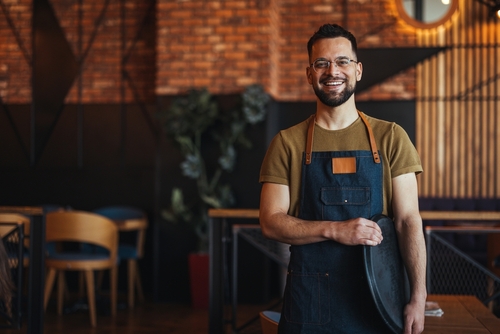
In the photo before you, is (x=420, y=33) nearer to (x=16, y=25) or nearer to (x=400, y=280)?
(x=16, y=25)

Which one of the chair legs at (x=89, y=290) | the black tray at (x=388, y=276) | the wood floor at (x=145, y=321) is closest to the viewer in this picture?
the black tray at (x=388, y=276)

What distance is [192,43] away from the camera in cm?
652

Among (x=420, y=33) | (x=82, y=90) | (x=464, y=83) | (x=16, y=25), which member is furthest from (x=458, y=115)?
(x=16, y=25)

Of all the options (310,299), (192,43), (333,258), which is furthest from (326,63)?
(192,43)

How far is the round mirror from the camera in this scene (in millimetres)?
7074

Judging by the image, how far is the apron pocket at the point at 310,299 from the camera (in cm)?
183

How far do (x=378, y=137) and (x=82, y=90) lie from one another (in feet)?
19.7

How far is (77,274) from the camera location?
7301mm

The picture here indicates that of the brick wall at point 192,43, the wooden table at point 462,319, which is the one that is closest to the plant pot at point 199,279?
the brick wall at point 192,43

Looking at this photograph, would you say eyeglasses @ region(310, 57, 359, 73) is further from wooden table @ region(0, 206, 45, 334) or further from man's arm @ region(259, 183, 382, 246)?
wooden table @ region(0, 206, 45, 334)

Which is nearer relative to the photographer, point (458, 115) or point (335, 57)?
point (335, 57)

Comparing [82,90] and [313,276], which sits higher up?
[82,90]

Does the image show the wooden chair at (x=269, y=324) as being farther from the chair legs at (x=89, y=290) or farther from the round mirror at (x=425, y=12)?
the round mirror at (x=425, y=12)

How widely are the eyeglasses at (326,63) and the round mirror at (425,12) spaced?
5528mm
